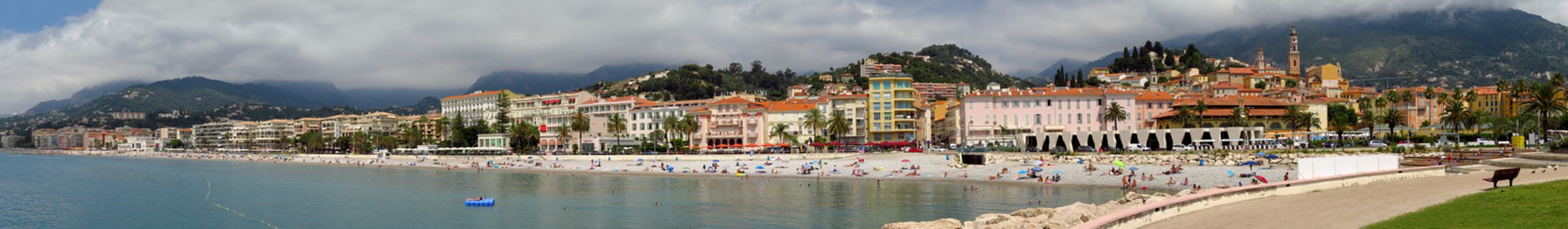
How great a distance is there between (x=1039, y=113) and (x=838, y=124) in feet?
49.0

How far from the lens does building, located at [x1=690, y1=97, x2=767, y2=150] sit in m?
85.2

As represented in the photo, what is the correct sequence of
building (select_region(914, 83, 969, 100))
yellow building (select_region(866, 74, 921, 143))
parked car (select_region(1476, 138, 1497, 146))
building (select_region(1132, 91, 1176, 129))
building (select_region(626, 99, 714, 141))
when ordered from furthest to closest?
building (select_region(914, 83, 969, 100)) → building (select_region(626, 99, 714, 141)) → yellow building (select_region(866, 74, 921, 143)) → building (select_region(1132, 91, 1176, 129)) → parked car (select_region(1476, 138, 1497, 146))

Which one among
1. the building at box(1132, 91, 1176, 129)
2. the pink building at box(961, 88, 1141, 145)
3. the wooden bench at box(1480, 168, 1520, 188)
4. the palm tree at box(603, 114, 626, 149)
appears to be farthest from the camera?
the palm tree at box(603, 114, 626, 149)

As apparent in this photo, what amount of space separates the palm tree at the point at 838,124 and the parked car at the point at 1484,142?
39.6m

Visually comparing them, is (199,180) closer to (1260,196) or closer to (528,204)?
(528,204)

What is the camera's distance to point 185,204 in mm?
38969

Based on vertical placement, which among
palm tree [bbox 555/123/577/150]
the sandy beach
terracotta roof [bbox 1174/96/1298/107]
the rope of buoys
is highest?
terracotta roof [bbox 1174/96/1298/107]

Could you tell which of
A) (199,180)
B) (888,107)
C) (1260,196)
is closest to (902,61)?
(888,107)

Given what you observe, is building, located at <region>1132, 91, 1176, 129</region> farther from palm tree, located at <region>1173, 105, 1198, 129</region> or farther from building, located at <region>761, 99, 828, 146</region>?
building, located at <region>761, 99, 828, 146</region>

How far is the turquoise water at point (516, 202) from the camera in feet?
99.9

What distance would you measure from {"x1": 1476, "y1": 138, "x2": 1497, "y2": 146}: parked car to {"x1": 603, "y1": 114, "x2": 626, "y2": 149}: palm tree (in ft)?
195

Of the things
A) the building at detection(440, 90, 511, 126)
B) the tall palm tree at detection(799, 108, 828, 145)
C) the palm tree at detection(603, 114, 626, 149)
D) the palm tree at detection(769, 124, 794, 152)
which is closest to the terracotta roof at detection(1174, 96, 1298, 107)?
the tall palm tree at detection(799, 108, 828, 145)

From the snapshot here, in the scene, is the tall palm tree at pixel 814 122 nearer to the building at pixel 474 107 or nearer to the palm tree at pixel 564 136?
the palm tree at pixel 564 136

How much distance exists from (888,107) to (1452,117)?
38.6 metres
